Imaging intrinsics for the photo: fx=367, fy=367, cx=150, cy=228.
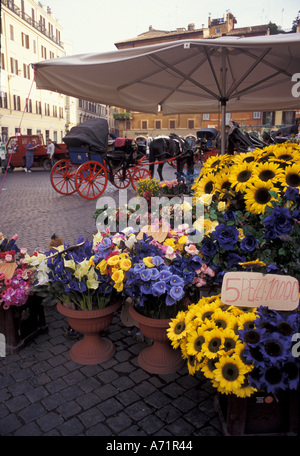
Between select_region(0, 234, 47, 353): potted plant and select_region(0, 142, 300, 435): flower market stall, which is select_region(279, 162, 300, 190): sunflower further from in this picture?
select_region(0, 234, 47, 353): potted plant

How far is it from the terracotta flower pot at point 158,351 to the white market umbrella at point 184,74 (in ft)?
7.07

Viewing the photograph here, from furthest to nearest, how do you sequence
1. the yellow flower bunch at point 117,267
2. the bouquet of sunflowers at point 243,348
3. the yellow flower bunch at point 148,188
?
the yellow flower bunch at point 148,188 → the yellow flower bunch at point 117,267 → the bouquet of sunflowers at point 243,348

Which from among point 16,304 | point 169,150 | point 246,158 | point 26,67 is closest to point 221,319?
point 246,158

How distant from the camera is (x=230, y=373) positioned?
1.97 m

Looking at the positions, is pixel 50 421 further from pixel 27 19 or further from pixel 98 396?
pixel 27 19

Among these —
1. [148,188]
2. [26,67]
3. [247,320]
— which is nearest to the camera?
[247,320]

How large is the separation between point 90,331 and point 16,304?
622 mm

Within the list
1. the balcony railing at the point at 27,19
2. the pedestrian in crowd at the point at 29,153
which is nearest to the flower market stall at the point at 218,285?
the pedestrian in crowd at the point at 29,153

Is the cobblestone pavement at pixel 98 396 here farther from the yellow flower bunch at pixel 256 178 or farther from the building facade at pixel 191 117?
the building facade at pixel 191 117

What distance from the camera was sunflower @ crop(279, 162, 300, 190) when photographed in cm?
239

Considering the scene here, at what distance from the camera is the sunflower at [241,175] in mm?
2521

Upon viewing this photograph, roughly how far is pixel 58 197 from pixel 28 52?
110 ft

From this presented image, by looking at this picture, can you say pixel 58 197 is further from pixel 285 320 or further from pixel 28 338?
pixel 285 320

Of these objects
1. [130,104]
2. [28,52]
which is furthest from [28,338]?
[28,52]
